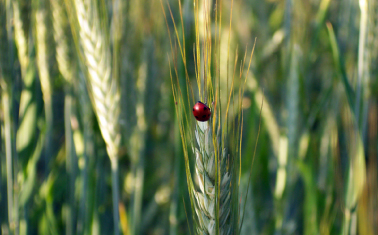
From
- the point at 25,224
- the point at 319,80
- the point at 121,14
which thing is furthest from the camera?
the point at 319,80

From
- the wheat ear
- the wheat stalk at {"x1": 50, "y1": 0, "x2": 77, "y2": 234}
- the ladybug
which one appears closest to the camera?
the ladybug

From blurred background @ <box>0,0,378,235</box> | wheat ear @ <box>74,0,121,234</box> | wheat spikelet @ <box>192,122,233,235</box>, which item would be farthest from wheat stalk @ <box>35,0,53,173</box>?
wheat spikelet @ <box>192,122,233,235</box>

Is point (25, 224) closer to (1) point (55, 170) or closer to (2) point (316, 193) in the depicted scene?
(1) point (55, 170)

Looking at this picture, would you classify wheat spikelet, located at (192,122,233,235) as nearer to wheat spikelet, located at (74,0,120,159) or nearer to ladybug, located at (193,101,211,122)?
ladybug, located at (193,101,211,122)

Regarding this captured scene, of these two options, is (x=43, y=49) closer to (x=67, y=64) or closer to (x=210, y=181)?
(x=67, y=64)

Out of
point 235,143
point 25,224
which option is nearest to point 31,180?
point 25,224

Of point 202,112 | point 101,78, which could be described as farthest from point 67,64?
point 202,112

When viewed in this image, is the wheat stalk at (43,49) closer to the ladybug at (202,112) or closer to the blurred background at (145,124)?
the blurred background at (145,124)
